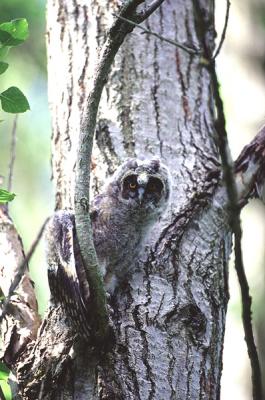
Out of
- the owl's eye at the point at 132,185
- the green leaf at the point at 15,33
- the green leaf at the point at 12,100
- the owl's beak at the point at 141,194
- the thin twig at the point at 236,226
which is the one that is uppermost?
the owl's eye at the point at 132,185

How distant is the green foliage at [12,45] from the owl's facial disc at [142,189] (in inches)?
54.4

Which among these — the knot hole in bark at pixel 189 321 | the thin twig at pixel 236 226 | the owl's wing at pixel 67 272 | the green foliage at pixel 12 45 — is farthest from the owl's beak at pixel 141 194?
the thin twig at pixel 236 226

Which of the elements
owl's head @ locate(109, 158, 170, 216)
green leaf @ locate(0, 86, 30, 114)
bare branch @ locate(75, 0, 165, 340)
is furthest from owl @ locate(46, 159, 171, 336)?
green leaf @ locate(0, 86, 30, 114)

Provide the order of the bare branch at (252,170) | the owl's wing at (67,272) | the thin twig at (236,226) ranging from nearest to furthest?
the thin twig at (236,226) < the owl's wing at (67,272) < the bare branch at (252,170)

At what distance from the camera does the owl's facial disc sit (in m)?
4.07

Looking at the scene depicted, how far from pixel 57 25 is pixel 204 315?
2232mm

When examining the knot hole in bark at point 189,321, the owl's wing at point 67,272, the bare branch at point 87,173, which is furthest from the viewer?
the knot hole in bark at point 189,321

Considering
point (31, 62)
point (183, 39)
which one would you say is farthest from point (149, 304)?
point (31, 62)

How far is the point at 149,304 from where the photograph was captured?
3.43 m

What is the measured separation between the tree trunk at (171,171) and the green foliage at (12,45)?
2.57 ft

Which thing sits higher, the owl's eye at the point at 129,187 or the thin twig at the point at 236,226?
the owl's eye at the point at 129,187

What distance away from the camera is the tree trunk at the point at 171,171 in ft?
10.6

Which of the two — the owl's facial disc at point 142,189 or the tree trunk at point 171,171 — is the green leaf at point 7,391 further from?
the owl's facial disc at point 142,189

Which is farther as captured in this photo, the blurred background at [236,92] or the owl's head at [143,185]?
the blurred background at [236,92]
